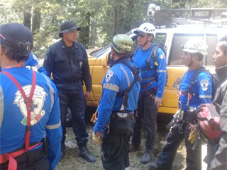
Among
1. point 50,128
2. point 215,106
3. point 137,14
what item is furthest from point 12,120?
point 137,14

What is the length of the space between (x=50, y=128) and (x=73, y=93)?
1926mm

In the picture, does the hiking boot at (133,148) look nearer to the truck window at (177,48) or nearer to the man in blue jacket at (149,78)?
the man in blue jacket at (149,78)

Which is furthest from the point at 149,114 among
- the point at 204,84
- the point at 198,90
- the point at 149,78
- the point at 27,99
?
the point at 27,99

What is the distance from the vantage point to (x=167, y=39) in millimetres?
4645

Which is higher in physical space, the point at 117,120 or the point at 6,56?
the point at 6,56

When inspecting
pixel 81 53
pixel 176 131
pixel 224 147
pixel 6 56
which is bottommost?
pixel 176 131

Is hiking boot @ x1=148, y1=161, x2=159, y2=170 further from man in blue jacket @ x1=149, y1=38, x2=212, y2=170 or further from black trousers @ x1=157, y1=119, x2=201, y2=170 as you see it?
man in blue jacket @ x1=149, y1=38, x2=212, y2=170

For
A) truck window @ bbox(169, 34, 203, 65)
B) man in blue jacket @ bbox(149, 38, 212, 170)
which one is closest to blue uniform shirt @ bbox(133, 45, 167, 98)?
man in blue jacket @ bbox(149, 38, 212, 170)

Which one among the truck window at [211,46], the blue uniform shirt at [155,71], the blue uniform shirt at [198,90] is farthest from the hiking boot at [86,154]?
the truck window at [211,46]

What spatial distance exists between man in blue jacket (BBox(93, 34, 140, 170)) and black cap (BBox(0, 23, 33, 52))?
116 centimetres

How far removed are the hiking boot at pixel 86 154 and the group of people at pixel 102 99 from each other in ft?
0.05

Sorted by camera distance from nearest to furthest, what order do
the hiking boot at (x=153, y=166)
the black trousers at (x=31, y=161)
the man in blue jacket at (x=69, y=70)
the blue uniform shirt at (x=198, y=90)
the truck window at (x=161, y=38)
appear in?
1. the black trousers at (x=31, y=161)
2. the blue uniform shirt at (x=198, y=90)
3. the hiking boot at (x=153, y=166)
4. the man in blue jacket at (x=69, y=70)
5. the truck window at (x=161, y=38)

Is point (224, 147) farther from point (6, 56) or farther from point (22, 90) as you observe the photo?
point (6, 56)

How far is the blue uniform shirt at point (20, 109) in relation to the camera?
153 centimetres
